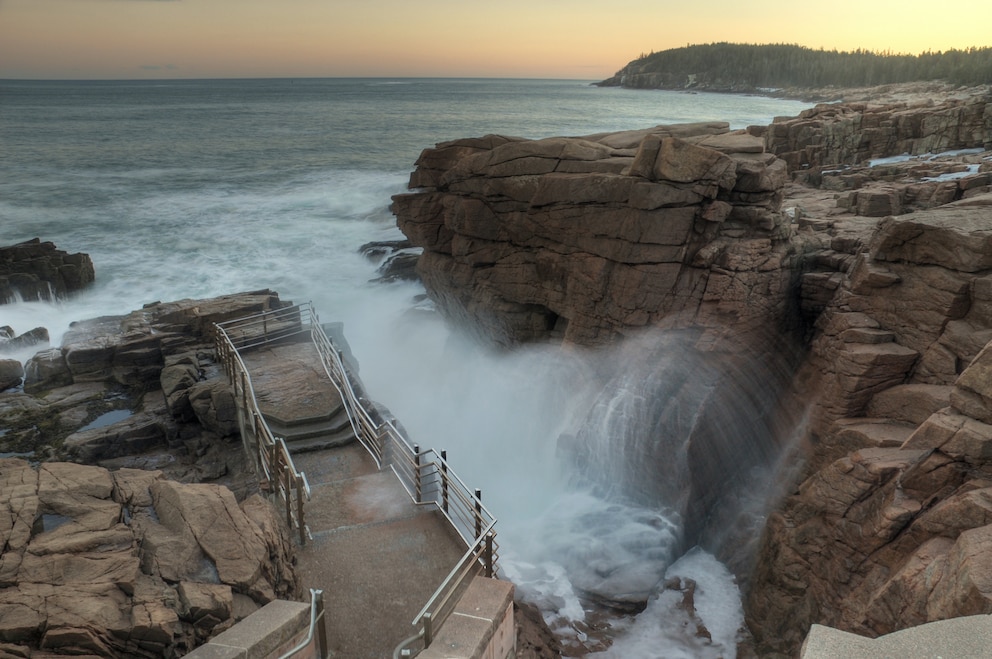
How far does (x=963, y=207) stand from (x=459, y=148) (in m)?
11.9

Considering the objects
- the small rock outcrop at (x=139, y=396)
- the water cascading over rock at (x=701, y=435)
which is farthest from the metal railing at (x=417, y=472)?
the water cascading over rock at (x=701, y=435)

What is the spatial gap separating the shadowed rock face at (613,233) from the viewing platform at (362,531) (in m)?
5.29

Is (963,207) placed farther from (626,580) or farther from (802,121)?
(802,121)

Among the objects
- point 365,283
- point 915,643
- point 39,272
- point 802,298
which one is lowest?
point 365,283

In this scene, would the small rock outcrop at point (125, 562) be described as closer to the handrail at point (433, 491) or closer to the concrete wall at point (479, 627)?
the handrail at point (433, 491)

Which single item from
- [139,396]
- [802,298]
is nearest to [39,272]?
[139,396]

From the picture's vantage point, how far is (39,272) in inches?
1116

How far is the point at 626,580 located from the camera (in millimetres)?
12320

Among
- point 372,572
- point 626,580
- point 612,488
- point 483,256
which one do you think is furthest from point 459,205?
point 372,572

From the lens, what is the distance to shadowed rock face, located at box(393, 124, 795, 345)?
45.4 feet

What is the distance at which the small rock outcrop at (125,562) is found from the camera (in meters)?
5.34

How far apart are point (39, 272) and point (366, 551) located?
26604 mm

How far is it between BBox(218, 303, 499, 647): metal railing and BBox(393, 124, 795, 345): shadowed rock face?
463 cm

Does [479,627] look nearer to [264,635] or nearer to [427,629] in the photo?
[427,629]
